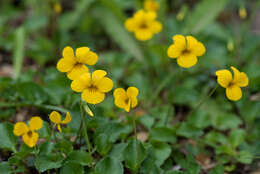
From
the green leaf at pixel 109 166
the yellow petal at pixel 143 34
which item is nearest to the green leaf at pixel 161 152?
the green leaf at pixel 109 166

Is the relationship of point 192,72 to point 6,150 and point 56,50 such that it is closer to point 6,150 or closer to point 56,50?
point 56,50

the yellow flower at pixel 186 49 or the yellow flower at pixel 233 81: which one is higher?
the yellow flower at pixel 186 49

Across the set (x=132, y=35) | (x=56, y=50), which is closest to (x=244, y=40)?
(x=132, y=35)

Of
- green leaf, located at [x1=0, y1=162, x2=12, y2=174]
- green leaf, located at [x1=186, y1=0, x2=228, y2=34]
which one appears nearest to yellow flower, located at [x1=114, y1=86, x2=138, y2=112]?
green leaf, located at [x1=0, y1=162, x2=12, y2=174]

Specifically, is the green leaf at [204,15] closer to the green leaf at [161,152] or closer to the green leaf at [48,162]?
the green leaf at [161,152]

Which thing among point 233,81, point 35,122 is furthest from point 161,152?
point 35,122

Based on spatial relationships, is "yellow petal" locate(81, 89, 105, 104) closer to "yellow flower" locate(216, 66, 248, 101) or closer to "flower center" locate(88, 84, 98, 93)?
"flower center" locate(88, 84, 98, 93)
